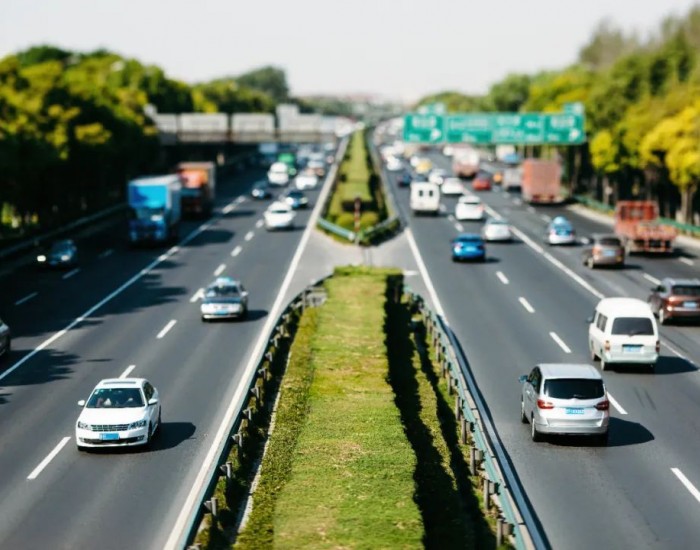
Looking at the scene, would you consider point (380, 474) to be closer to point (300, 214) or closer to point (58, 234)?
point (58, 234)

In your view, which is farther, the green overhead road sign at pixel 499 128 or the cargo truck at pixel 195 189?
the green overhead road sign at pixel 499 128

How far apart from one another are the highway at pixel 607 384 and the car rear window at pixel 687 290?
1316mm

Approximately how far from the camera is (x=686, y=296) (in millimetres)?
42469

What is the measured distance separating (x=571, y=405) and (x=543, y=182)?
242ft

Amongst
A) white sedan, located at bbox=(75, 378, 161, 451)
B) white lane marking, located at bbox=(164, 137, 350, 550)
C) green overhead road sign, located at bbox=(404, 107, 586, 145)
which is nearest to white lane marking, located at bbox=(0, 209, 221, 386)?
white lane marking, located at bbox=(164, 137, 350, 550)

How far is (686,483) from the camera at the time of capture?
23.4 meters

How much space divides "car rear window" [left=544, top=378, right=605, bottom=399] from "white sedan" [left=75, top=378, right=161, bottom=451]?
910 centimetres

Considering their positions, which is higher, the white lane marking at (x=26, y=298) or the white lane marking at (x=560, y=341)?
the white lane marking at (x=560, y=341)

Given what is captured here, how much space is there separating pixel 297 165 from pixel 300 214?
6704 centimetres

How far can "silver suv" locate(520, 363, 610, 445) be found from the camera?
84.9 ft

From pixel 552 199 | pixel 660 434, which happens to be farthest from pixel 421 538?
pixel 552 199

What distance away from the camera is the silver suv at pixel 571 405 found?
2589 cm

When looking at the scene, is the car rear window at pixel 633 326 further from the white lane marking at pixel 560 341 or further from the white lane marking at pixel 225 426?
the white lane marking at pixel 225 426

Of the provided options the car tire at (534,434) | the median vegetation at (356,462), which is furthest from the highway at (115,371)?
the car tire at (534,434)
